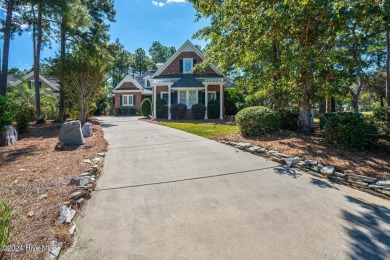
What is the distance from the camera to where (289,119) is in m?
→ 9.45

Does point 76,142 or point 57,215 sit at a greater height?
point 76,142

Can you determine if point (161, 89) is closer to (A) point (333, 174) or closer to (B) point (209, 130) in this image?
(B) point (209, 130)

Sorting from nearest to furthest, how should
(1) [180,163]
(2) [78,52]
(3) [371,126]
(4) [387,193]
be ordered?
(4) [387,193]
(1) [180,163]
(3) [371,126]
(2) [78,52]

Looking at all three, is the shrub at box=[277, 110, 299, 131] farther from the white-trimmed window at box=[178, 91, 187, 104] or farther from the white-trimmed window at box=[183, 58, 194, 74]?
the white-trimmed window at box=[183, 58, 194, 74]

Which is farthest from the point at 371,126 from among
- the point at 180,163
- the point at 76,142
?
the point at 76,142

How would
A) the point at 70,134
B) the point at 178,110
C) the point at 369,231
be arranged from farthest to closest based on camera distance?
the point at 178,110
the point at 70,134
the point at 369,231

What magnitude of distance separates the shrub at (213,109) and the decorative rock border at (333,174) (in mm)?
13511

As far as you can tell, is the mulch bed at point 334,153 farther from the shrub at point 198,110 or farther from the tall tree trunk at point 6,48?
the tall tree trunk at point 6,48

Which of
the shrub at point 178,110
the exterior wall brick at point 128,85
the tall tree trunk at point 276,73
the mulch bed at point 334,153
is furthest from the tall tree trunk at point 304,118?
the exterior wall brick at point 128,85

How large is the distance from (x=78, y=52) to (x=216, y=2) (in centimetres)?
848

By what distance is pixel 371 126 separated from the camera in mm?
5871

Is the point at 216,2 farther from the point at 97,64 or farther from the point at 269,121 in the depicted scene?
the point at 97,64

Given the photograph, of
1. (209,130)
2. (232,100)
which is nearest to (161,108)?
(232,100)

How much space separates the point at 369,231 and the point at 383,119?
5293 millimetres
